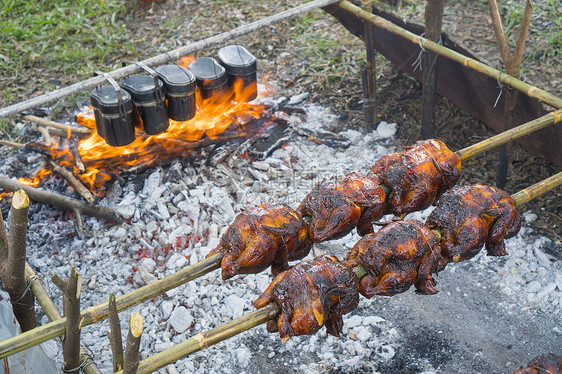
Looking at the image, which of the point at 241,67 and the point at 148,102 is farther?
the point at 241,67

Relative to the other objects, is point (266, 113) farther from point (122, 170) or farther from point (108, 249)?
point (108, 249)

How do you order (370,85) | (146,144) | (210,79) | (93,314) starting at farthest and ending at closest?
(370,85)
(146,144)
(210,79)
(93,314)

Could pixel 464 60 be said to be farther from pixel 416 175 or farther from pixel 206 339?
pixel 206 339

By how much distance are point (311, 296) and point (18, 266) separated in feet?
5.31

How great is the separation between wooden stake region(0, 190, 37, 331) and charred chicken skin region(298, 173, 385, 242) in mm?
1609

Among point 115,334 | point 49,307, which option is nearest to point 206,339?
point 115,334

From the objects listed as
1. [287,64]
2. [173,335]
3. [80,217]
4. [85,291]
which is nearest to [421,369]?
[173,335]

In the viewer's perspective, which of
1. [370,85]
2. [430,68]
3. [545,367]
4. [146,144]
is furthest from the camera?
[370,85]

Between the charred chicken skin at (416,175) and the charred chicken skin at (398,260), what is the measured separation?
0.45 meters

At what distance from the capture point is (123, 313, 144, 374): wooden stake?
6.95ft

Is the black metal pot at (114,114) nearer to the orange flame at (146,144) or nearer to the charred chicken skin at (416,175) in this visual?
the orange flame at (146,144)

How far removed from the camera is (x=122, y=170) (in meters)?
5.88

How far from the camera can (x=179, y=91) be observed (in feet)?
18.3

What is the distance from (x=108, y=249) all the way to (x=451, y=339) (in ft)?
10.4
